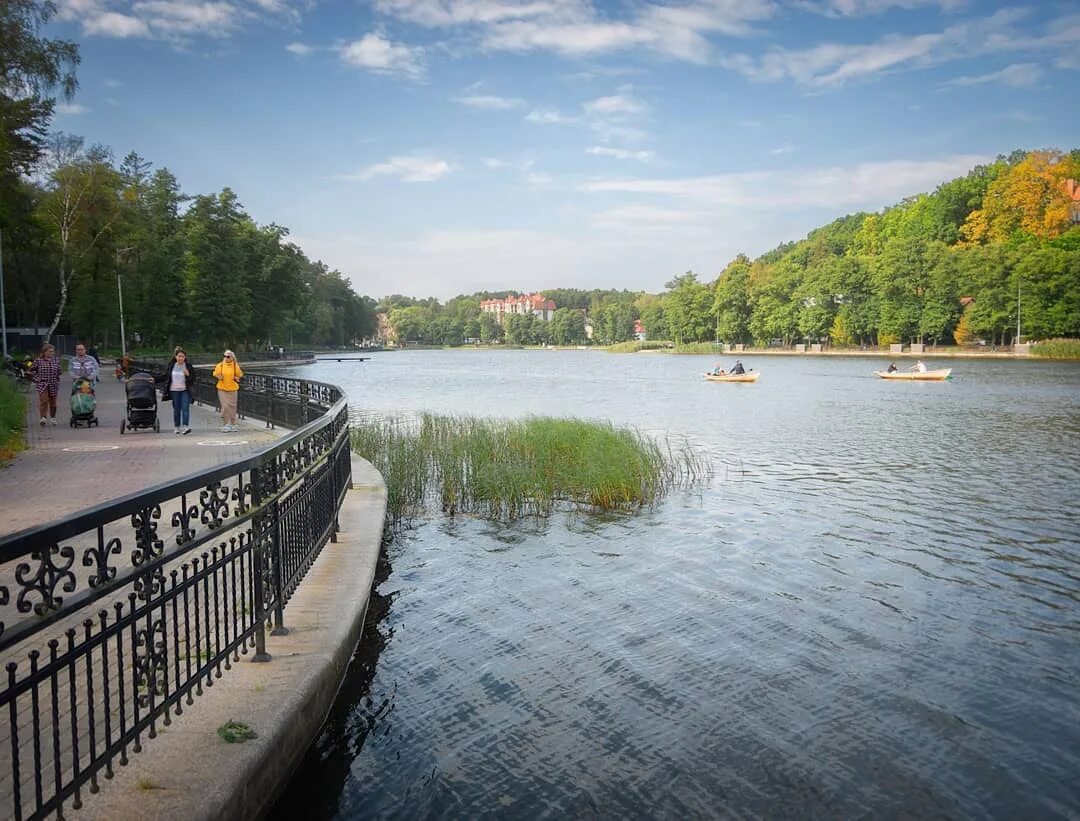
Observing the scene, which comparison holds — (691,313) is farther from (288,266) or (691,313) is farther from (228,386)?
(228,386)

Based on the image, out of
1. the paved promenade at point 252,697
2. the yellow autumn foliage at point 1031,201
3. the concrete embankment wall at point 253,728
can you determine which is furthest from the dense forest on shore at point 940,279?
the concrete embankment wall at point 253,728

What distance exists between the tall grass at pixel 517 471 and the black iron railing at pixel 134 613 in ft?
17.4

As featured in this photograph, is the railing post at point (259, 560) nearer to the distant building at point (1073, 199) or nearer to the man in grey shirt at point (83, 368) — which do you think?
the man in grey shirt at point (83, 368)

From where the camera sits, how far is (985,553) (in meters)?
11.6

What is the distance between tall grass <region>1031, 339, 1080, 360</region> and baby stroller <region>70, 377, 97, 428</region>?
83851mm

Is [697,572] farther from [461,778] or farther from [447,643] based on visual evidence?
[461,778]

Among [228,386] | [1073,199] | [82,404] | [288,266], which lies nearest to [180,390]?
[228,386]

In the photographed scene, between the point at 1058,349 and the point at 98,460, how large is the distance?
86257mm

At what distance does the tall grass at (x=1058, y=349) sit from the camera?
258 feet

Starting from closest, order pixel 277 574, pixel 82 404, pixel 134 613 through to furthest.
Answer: pixel 134 613 → pixel 277 574 → pixel 82 404

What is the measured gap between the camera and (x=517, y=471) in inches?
552

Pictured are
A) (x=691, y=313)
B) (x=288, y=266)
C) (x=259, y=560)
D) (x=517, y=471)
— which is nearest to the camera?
(x=259, y=560)

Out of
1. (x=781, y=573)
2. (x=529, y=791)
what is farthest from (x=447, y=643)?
(x=781, y=573)

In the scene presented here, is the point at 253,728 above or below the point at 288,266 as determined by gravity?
below
